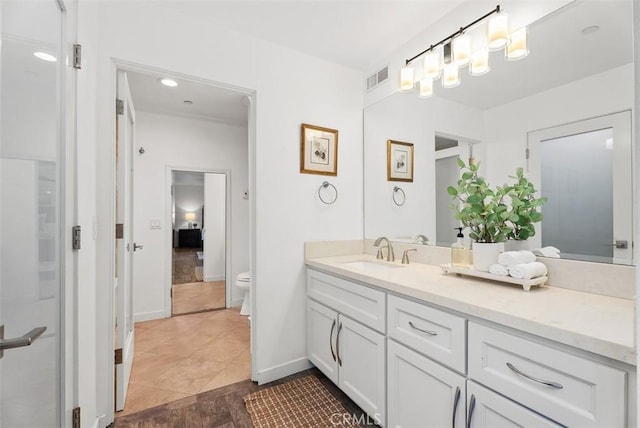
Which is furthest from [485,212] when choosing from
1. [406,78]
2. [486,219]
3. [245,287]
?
[245,287]

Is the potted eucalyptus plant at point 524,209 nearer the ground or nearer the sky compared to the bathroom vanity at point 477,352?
nearer the sky

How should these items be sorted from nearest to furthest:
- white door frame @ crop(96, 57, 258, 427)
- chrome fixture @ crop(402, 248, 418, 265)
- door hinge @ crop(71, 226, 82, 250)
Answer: door hinge @ crop(71, 226, 82, 250), white door frame @ crop(96, 57, 258, 427), chrome fixture @ crop(402, 248, 418, 265)

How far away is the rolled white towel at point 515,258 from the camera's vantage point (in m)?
1.36

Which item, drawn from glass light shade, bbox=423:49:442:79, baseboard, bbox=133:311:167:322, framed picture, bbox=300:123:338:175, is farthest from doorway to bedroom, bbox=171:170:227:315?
glass light shade, bbox=423:49:442:79

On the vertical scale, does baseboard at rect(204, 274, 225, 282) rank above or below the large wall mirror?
below

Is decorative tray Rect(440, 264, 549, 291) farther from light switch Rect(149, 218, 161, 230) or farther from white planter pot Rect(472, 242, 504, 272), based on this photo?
light switch Rect(149, 218, 161, 230)

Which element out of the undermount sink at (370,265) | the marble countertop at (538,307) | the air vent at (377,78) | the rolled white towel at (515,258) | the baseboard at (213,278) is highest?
the air vent at (377,78)

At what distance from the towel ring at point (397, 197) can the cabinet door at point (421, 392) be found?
1.25 metres

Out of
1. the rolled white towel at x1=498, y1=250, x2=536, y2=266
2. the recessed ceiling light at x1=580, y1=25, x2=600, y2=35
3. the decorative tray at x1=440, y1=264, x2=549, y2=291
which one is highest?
the recessed ceiling light at x1=580, y1=25, x2=600, y2=35

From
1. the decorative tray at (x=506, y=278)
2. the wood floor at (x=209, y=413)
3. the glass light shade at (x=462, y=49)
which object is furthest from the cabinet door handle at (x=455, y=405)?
the glass light shade at (x=462, y=49)

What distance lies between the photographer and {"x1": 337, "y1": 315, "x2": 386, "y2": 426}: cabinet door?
152cm

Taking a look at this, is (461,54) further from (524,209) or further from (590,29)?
(524,209)

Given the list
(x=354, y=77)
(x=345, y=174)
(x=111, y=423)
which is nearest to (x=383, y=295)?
(x=345, y=174)

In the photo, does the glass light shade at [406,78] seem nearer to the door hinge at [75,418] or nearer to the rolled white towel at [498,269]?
the rolled white towel at [498,269]
